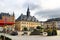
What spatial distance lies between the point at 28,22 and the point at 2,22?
89357 millimetres

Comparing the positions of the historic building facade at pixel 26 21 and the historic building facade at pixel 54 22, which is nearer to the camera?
the historic building facade at pixel 26 21

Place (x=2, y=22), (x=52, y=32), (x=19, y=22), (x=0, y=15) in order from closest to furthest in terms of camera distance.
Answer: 1. (x=2, y=22)
2. (x=52, y=32)
3. (x=0, y=15)
4. (x=19, y=22)

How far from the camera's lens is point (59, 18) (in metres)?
106

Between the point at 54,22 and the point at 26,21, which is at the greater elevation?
the point at 26,21

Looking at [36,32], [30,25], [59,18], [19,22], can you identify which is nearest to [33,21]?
[30,25]

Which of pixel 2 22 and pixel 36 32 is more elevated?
pixel 2 22

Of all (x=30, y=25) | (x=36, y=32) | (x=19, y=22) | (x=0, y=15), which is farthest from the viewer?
(x=30, y=25)

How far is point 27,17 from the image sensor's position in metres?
96.8

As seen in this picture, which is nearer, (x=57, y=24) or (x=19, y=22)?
(x=19, y=22)

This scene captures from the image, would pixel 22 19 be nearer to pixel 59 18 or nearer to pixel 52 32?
pixel 59 18

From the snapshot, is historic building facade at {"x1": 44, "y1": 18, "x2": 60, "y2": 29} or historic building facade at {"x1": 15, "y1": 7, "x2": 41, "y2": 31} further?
historic building facade at {"x1": 44, "y1": 18, "x2": 60, "y2": 29}

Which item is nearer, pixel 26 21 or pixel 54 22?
pixel 26 21

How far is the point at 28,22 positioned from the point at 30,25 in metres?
2.93

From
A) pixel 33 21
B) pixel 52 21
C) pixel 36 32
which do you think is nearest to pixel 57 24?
pixel 52 21
